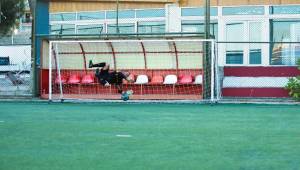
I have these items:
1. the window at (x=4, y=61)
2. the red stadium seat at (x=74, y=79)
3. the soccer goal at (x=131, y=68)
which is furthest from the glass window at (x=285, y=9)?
the window at (x=4, y=61)

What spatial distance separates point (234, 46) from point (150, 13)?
4.08 meters

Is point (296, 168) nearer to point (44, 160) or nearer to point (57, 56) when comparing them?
point (44, 160)

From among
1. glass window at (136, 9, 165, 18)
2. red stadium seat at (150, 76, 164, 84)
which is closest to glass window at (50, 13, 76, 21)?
A: glass window at (136, 9, 165, 18)

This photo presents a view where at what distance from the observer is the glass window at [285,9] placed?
85.3 feet

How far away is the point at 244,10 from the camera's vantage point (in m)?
26.5

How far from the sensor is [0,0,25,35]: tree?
45.0 m

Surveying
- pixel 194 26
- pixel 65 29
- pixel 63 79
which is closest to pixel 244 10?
pixel 194 26

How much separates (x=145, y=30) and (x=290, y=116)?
13873 mm

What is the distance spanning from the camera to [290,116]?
14.8 meters

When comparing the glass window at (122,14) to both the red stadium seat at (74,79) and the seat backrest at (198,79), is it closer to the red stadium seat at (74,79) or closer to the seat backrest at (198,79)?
the red stadium seat at (74,79)

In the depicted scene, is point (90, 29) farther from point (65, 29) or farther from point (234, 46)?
point (234, 46)

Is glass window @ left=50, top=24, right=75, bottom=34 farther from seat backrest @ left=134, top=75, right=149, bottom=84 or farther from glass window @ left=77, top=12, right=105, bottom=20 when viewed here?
seat backrest @ left=134, top=75, right=149, bottom=84

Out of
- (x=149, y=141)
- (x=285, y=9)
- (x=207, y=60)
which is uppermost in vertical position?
(x=285, y=9)

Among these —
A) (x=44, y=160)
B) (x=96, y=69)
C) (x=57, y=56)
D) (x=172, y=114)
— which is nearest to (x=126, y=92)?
(x=96, y=69)
